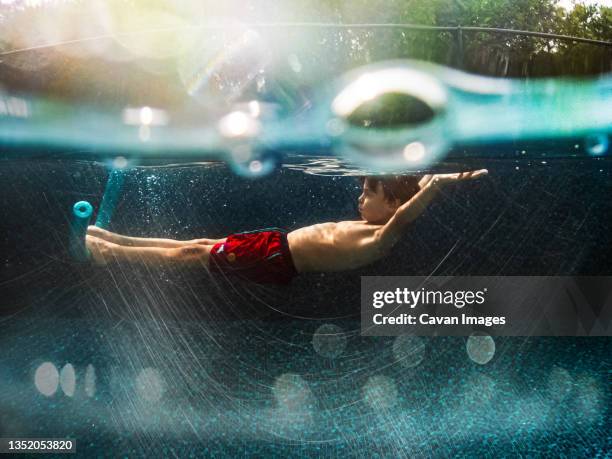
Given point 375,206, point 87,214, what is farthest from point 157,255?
point 375,206

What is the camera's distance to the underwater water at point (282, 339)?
1.20 m

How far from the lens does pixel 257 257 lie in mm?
1708

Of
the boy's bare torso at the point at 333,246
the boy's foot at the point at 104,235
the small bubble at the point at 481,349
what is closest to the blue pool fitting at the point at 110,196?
the boy's foot at the point at 104,235

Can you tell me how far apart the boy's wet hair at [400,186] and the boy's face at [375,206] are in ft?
0.08

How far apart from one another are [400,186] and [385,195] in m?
0.11

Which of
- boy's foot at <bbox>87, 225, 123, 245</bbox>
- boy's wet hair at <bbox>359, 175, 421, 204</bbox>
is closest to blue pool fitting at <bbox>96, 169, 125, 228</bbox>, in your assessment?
boy's foot at <bbox>87, 225, 123, 245</bbox>

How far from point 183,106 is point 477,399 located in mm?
1385

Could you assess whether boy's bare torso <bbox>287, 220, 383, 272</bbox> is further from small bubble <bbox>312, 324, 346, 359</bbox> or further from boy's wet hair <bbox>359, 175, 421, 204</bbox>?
small bubble <bbox>312, 324, 346, 359</bbox>

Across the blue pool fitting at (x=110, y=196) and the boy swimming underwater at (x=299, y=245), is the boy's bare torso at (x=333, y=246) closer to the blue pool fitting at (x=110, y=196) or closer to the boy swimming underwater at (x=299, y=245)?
the boy swimming underwater at (x=299, y=245)

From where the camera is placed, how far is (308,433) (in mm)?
1194

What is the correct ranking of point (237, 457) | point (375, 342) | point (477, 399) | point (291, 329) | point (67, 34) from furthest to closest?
point (291, 329), point (375, 342), point (67, 34), point (477, 399), point (237, 457)

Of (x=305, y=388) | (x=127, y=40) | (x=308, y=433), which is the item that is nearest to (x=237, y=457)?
(x=308, y=433)

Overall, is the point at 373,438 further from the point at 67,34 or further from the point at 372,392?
the point at 67,34

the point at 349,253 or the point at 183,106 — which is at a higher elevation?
the point at 183,106
